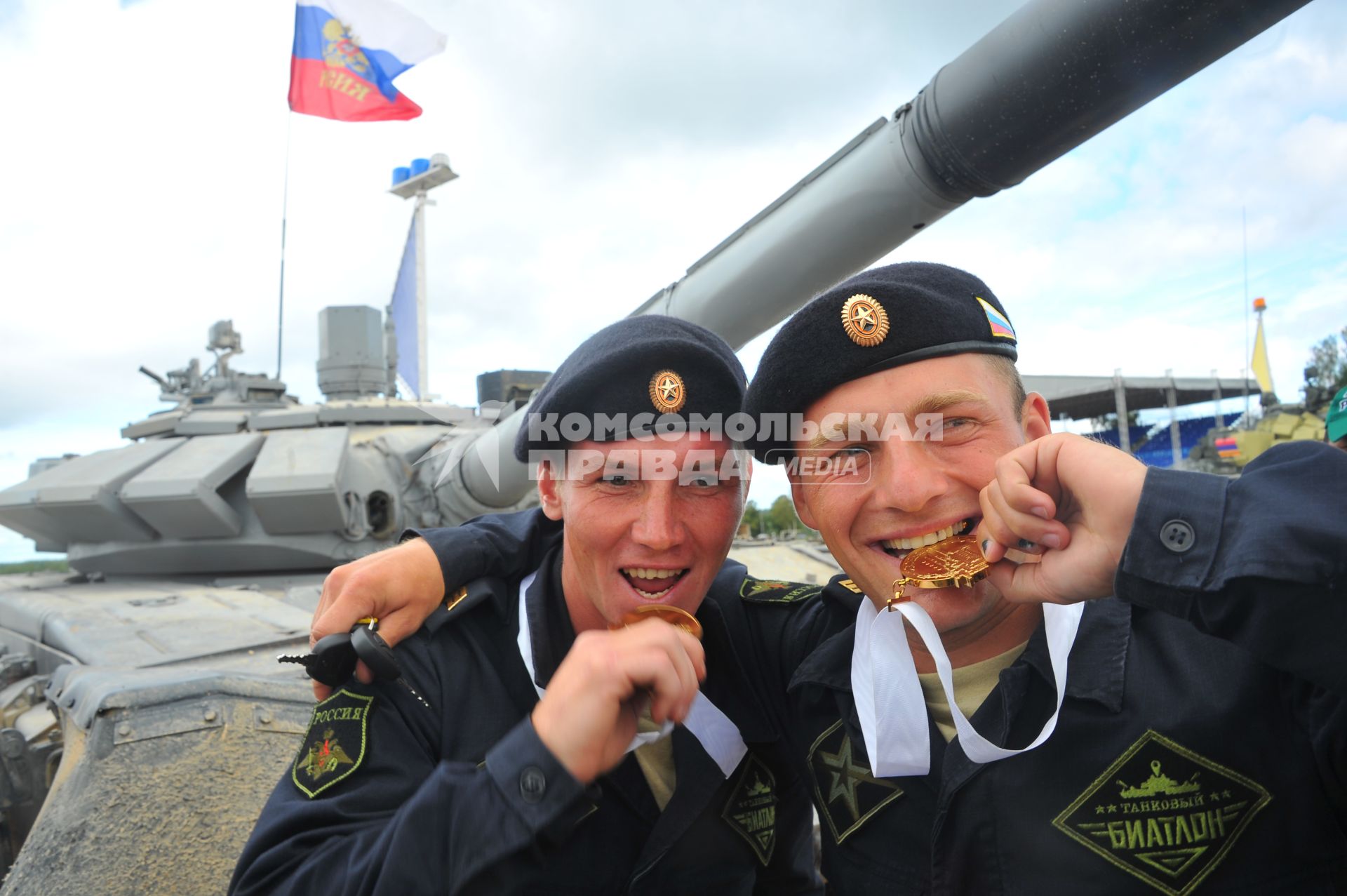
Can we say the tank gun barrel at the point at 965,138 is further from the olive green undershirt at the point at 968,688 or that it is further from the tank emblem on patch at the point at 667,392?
the olive green undershirt at the point at 968,688

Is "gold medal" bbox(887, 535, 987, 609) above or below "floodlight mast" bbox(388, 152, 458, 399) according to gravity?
below

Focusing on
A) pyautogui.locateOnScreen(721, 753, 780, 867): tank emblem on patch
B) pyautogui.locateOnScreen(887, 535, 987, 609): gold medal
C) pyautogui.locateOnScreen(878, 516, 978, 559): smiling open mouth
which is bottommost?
pyautogui.locateOnScreen(721, 753, 780, 867): tank emblem on patch

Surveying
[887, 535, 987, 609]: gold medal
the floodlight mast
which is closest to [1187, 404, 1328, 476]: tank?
the floodlight mast

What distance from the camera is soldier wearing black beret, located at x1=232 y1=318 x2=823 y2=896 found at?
126 centimetres

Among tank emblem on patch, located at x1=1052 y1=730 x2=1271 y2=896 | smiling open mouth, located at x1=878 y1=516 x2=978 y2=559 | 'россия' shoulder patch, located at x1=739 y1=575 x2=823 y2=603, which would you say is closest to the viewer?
tank emblem on patch, located at x1=1052 y1=730 x2=1271 y2=896

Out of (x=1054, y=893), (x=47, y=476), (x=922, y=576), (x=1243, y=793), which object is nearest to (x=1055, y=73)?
(x=922, y=576)

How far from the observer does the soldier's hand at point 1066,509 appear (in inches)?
48.8

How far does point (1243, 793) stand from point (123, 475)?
6.25 meters

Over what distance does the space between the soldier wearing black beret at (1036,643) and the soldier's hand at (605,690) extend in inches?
20.7

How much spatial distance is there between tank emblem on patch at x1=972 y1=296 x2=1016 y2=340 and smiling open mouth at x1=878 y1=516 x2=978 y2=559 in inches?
16.1

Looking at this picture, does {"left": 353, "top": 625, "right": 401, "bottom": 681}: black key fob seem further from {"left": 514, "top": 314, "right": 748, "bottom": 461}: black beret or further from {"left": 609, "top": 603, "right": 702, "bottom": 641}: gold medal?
{"left": 514, "top": 314, "right": 748, "bottom": 461}: black beret

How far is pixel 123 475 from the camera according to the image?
5.76m

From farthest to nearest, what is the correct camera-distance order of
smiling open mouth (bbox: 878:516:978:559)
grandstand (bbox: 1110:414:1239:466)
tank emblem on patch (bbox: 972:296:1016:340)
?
grandstand (bbox: 1110:414:1239:466)
tank emblem on patch (bbox: 972:296:1016:340)
smiling open mouth (bbox: 878:516:978:559)

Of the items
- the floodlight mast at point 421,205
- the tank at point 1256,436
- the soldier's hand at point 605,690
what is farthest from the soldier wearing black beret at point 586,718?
the tank at point 1256,436
